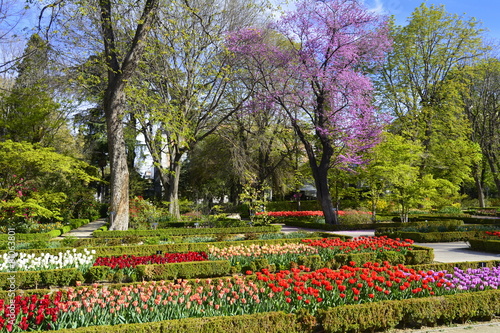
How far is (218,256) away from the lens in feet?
28.2

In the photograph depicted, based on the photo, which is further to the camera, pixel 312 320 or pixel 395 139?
pixel 395 139

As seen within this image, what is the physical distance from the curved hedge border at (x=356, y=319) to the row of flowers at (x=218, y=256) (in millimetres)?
3313

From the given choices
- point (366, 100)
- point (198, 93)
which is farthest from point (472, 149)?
point (198, 93)

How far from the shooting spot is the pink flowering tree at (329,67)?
17.0m

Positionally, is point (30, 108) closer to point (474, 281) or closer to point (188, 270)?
point (188, 270)

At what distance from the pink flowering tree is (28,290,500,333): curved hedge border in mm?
12809

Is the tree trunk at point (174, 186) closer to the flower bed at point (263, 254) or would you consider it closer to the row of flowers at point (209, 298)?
the flower bed at point (263, 254)

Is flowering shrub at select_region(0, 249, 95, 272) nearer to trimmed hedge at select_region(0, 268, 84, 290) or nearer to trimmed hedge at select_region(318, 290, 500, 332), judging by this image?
trimmed hedge at select_region(0, 268, 84, 290)

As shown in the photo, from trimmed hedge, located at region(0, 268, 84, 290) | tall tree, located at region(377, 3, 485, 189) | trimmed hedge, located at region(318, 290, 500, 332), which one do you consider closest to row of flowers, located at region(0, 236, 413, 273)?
trimmed hedge, located at region(0, 268, 84, 290)

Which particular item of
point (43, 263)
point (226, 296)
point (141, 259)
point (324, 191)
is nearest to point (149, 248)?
point (141, 259)

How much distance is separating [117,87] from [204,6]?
23.8 ft

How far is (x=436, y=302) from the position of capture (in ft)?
A: 16.6

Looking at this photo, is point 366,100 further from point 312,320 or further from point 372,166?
point 312,320

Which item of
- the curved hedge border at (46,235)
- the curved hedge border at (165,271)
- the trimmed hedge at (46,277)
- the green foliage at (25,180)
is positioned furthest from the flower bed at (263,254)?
the green foliage at (25,180)
